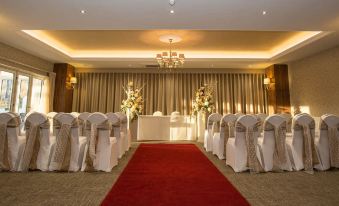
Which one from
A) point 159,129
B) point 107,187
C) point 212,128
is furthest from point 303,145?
point 159,129

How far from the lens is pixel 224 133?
4.40 m

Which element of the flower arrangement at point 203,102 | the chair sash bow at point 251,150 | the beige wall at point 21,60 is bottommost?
the chair sash bow at point 251,150

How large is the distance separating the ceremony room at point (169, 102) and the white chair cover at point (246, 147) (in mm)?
17

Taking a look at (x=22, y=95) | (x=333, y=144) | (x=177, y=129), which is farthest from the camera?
(x=177, y=129)

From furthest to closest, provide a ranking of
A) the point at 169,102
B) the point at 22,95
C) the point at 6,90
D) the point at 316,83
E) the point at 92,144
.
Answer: the point at 169,102
the point at 22,95
the point at 316,83
the point at 6,90
the point at 92,144

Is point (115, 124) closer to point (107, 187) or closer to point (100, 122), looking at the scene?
point (100, 122)

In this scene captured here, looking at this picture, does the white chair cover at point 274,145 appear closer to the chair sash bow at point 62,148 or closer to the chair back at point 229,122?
the chair back at point 229,122

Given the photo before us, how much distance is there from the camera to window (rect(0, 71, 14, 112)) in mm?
6402

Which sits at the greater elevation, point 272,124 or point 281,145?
point 272,124

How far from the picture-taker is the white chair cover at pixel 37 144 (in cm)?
339

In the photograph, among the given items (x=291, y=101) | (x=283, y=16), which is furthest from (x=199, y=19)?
(x=291, y=101)

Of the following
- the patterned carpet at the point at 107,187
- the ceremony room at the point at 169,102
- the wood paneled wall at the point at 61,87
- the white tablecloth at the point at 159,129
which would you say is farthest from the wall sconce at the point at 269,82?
the wood paneled wall at the point at 61,87

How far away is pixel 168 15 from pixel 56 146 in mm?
3334

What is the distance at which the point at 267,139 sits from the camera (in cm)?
347
